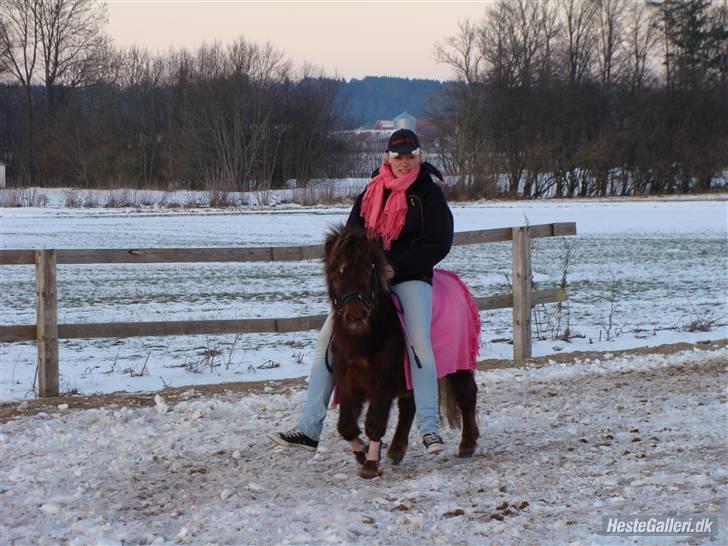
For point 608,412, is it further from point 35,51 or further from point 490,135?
point 35,51

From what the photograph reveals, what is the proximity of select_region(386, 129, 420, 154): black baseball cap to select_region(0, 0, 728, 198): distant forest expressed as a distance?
39899 millimetres

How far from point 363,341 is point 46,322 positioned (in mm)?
3738

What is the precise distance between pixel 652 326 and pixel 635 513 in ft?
23.6

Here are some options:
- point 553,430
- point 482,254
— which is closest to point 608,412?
point 553,430

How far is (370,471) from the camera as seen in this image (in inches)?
198

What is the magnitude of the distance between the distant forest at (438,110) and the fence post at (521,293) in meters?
36.0

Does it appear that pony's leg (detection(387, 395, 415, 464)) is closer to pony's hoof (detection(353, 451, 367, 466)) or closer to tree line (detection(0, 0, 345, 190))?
pony's hoof (detection(353, 451, 367, 466))

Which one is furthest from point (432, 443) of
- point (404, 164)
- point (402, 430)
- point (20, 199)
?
point (20, 199)

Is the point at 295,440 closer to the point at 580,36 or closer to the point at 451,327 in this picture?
the point at 451,327

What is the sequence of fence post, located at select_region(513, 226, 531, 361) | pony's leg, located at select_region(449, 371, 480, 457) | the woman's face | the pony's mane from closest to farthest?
the pony's mane, the woman's face, pony's leg, located at select_region(449, 371, 480, 457), fence post, located at select_region(513, 226, 531, 361)

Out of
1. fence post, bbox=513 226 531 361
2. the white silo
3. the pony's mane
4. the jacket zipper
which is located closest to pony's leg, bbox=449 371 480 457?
the jacket zipper

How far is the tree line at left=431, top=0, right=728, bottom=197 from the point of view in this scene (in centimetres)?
4797

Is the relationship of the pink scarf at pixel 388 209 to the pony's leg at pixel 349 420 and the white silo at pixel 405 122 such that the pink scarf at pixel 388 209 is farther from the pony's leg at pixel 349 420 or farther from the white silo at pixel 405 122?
the pony's leg at pixel 349 420

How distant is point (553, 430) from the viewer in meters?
6.14
